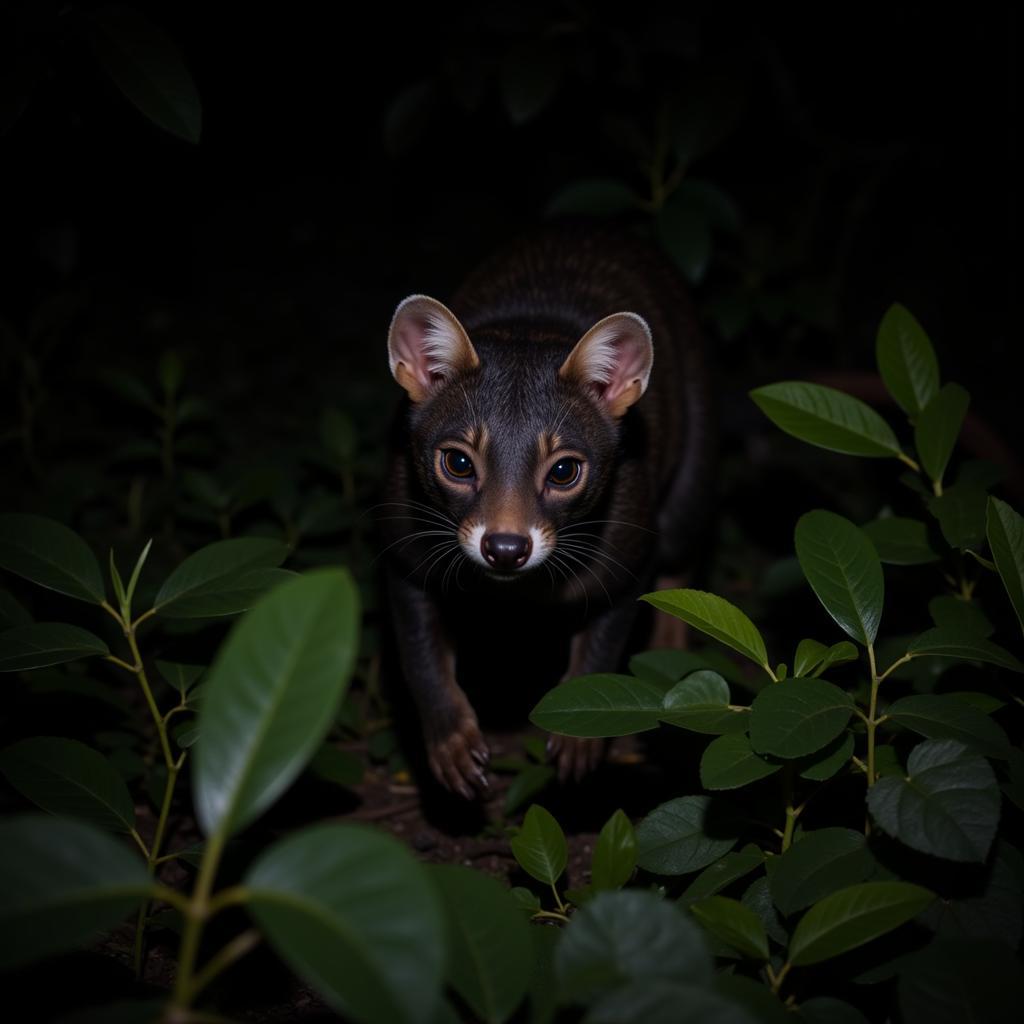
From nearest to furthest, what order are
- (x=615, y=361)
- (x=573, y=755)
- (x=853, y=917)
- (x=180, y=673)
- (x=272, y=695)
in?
(x=272, y=695), (x=853, y=917), (x=180, y=673), (x=573, y=755), (x=615, y=361)

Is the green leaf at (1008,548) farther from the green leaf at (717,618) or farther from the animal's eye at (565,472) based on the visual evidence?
the animal's eye at (565,472)

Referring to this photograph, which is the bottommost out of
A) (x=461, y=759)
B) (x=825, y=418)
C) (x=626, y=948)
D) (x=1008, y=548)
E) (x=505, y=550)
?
(x=461, y=759)

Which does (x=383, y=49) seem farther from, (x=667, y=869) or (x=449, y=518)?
(x=667, y=869)

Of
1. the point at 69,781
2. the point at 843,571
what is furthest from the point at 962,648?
the point at 69,781

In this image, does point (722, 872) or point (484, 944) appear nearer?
point (484, 944)

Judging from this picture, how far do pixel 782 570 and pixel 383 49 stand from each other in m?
6.32

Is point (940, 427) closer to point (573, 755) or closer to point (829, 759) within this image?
point (829, 759)

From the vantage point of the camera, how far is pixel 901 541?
3463 mm

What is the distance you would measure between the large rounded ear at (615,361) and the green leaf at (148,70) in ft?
4.50

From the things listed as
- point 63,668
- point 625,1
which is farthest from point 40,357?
point 625,1

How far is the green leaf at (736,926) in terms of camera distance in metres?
2.24

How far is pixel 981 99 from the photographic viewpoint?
6695mm

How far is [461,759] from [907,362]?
1.90 meters

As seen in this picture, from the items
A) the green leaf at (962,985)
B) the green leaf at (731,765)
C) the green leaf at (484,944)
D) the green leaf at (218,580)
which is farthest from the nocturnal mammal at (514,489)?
the green leaf at (962,985)
